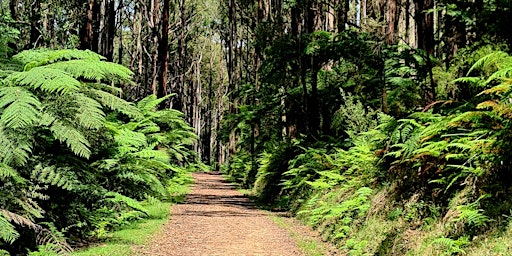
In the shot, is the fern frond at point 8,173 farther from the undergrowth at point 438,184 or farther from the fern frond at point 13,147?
the undergrowth at point 438,184

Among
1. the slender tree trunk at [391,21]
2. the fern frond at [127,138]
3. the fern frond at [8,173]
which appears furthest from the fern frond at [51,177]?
the slender tree trunk at [391,21]

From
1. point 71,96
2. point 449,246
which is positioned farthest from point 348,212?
point 71,96

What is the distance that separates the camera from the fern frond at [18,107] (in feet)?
18.6

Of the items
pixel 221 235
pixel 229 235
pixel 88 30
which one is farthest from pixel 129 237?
pixel 88 30

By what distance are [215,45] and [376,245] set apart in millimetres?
53709

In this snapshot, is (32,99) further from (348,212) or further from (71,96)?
(348,212)

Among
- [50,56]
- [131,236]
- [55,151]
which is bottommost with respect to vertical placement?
[131,236]

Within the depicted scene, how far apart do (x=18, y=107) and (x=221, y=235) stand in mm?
4819

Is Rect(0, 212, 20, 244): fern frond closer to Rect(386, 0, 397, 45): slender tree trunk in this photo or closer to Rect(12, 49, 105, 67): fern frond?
Rect(12, 49, 105, 67): fern frond

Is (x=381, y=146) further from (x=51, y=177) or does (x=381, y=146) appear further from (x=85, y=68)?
(x=51, y=177)

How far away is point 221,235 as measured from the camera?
31.6ft

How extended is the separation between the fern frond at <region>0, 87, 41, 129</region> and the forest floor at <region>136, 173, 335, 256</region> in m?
2.60

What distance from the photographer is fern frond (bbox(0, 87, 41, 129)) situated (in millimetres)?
5684

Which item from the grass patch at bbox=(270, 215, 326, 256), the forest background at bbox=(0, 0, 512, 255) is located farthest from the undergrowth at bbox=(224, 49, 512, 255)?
the grass patch at bbox=(270, 215, 326, 256)
